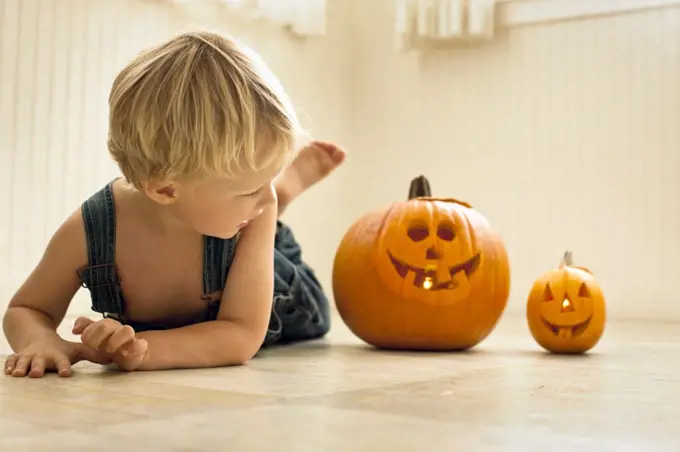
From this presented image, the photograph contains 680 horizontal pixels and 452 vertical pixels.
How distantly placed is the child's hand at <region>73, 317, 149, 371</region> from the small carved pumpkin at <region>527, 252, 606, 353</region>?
60 cm

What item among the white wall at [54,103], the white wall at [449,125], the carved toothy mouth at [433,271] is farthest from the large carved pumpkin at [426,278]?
the white wall at [449,125]

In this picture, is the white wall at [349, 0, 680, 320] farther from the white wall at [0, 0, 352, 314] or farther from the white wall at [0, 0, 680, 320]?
the white wall at [0, 0, 352, 314]

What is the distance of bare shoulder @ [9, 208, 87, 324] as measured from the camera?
105cm

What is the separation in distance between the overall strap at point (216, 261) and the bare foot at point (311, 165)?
13.6 inches

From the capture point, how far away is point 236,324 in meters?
1.07

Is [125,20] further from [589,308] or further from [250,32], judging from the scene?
[589,308]

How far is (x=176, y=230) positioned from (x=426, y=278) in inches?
15.6

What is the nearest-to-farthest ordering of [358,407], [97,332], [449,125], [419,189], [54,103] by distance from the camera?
[358,407] < [97,332] < [419,189] < [54,103] < [449,125]

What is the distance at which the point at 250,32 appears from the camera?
8.01 feet

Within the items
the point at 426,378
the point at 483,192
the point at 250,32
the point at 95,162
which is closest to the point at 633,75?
the point at 483,192

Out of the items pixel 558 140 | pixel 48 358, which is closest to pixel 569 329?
pixel 48 358

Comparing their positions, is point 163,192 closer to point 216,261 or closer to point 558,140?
point 216,261

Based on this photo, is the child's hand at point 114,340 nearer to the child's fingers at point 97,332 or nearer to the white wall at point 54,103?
the child's fingers at point 97,332

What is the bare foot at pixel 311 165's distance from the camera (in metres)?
1.43
